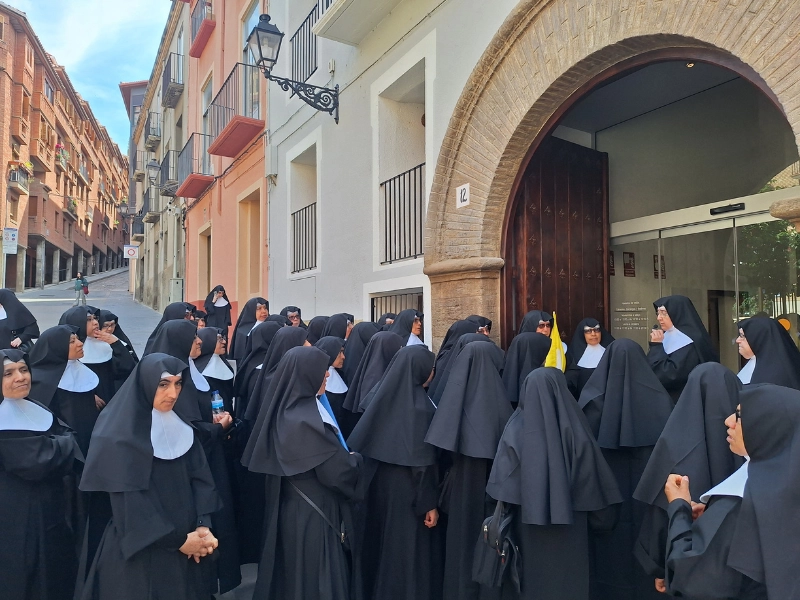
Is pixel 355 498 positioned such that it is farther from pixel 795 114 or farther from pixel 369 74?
pixel 369 74

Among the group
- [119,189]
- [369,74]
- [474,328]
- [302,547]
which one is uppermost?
[119,189]

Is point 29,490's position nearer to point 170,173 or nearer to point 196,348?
point 196,348

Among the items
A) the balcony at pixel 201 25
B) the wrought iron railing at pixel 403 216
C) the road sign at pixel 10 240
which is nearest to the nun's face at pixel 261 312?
the wrought iron railing at pixel 403 216

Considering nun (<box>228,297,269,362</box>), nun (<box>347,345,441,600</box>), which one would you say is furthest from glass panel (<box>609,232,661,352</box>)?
nun (<box>347,345,441,600</box>)

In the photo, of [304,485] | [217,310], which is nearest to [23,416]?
[304,485]

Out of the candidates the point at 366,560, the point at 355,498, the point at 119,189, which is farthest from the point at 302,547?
the point at 119,189

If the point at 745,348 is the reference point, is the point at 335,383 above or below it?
below

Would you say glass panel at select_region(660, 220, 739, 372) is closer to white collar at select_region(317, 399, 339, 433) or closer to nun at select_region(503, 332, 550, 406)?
nun at select_region(503, 332, 550, 406)

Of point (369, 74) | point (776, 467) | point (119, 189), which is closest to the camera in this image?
point (776, 467)

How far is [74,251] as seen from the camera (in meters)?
46.0

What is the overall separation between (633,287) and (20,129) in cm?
3496

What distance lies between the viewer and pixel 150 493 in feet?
9.14

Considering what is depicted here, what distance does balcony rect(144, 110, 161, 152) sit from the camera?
24797 millimetres

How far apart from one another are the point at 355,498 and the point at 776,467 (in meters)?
1.92
